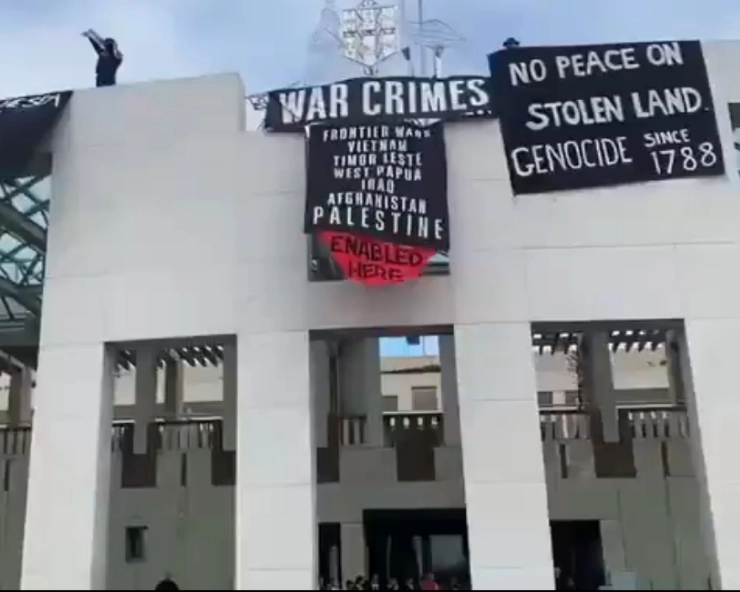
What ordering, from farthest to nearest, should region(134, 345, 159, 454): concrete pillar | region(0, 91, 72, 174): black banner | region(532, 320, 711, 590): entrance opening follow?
region(134, 345, 159, 454): concrete pillar → region(532, 320, 711, 590): entrance opening → region(0, 91, 72, 174): black banner

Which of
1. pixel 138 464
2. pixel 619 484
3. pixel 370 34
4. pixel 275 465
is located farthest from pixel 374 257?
pixel 138 464

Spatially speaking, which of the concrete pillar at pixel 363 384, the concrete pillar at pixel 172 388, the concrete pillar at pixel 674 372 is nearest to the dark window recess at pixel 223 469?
the concrete pillar at pixel 363 384

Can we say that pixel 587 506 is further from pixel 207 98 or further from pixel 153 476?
pixel 207 98

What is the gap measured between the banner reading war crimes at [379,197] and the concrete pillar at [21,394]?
13.2 meters

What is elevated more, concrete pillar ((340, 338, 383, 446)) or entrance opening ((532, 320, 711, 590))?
concrete pillar ((340, 338, 383, 446))

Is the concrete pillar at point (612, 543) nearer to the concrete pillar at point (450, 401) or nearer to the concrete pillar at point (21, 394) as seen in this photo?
the concrete pillar at point (450, 401)

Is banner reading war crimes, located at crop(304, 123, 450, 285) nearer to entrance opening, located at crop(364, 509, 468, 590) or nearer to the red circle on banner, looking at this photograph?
the red circle on banner

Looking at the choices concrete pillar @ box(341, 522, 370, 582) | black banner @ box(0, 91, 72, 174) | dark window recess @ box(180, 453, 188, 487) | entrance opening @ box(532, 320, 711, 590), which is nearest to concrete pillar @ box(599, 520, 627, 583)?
entrance opening @ box(532, 320, 711, 590)

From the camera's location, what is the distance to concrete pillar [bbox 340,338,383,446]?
714 inches

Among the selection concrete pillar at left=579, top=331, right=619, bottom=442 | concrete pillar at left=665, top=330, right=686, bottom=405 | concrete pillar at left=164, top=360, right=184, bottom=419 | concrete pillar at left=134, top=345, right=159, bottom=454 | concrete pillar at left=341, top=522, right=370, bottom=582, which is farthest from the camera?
concrete pillar at left=164, top=360, right=184, bottom=419

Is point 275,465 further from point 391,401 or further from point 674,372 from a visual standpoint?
point 391,401

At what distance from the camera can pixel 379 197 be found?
1209cm

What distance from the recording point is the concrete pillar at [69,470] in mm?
11555

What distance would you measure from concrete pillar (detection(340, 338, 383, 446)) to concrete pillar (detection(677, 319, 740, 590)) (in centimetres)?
752
